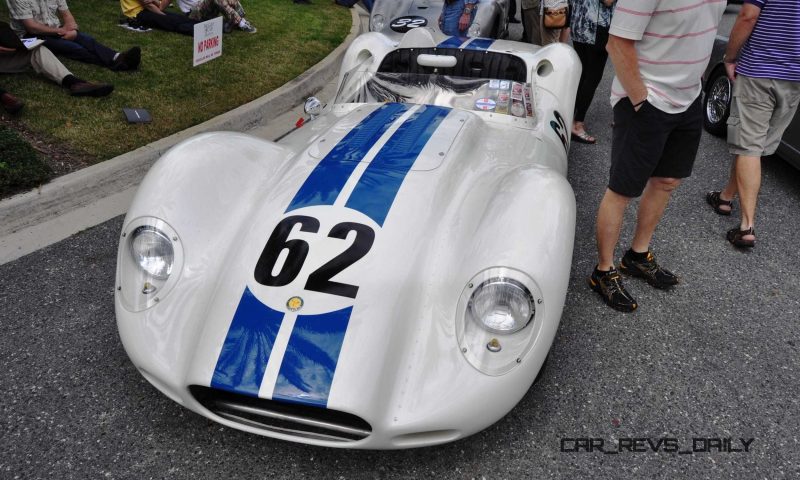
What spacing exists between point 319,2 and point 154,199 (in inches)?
349

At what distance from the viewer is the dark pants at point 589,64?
4809mm

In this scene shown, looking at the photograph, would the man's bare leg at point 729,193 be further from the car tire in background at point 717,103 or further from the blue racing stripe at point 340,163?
the blue racing stripe at point 340,163

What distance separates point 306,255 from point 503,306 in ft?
2.42

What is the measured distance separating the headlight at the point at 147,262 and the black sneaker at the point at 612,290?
2100 millimetres

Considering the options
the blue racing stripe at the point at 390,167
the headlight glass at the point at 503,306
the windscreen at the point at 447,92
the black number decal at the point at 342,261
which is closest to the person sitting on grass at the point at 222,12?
the windscreen at the point at 447,92

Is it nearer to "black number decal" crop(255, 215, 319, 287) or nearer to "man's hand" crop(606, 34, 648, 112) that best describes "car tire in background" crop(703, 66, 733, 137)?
"man's hand" crop(606, 34, 648, 112)

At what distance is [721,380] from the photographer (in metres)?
2.54

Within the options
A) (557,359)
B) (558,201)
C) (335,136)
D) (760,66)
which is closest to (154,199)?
(335,136)

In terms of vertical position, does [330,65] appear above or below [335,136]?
below

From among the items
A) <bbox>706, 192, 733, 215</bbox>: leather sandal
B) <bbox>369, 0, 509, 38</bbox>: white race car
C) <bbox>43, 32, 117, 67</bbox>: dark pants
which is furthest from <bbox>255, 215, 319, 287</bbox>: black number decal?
<bbox>369, 0, 509, 38</bbox>: white race car

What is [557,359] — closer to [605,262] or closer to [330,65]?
[605,262]

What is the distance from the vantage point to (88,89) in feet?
15.9

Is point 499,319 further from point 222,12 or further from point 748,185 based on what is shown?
point 222,12

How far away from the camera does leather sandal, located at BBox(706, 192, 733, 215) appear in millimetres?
4023
